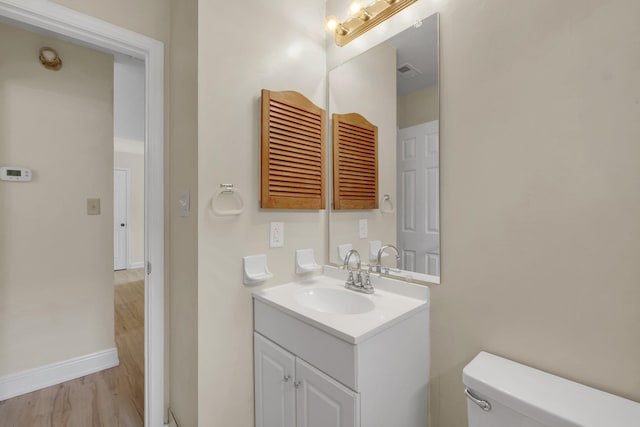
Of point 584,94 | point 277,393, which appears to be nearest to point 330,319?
Result: point 277,393

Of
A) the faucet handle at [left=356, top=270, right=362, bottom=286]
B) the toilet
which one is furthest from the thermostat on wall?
the toilet

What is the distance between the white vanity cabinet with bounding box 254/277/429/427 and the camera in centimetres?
94

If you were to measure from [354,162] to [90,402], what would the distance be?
2.33 metres

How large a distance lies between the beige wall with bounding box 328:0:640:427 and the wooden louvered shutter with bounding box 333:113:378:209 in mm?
434

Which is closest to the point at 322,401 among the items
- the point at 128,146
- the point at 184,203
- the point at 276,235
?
the point at 276,235

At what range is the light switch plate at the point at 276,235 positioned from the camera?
4.73ft

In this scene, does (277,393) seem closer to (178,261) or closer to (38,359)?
(178,261)

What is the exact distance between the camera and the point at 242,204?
133 centimetres

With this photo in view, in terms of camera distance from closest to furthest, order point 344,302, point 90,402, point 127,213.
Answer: point 344,302 → point 90,402 → point 127,213

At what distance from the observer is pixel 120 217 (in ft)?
17.4

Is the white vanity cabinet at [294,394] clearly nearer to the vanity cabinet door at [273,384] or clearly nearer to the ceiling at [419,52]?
the vanity cabinet door at [273,384]

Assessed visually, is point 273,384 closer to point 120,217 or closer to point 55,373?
point 55,373

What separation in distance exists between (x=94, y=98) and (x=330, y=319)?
2.49m

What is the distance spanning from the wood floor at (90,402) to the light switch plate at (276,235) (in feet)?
4.59
